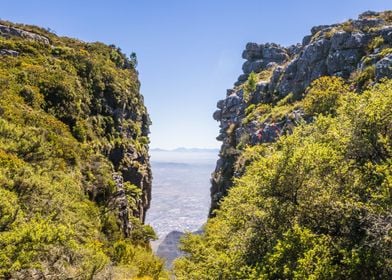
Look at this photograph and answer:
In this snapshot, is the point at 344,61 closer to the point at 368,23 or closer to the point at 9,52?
the point at 368,23

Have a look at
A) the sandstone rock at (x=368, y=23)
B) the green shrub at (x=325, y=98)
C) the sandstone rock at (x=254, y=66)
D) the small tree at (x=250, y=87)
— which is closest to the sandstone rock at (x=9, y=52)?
the green shrub at (x=325, y=98)

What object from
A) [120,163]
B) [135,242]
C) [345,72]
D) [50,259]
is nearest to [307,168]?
[50,259]

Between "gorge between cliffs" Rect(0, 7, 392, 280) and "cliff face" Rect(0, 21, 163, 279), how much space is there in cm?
17

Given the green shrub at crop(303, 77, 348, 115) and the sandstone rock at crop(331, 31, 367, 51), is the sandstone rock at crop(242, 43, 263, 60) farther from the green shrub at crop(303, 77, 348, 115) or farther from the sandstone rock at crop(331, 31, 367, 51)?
the green shrub at crop(303, 77, 348, 115)

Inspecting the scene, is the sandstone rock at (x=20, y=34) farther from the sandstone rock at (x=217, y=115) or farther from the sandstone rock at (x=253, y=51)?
the sandstone rock at (x=253, y=51)

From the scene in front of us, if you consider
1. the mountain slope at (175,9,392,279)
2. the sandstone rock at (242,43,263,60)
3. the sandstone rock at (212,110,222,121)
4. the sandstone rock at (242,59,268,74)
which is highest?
the sandstone rock at (242,43,263,60)

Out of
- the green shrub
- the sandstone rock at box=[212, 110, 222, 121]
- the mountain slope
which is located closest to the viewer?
the mountain slope

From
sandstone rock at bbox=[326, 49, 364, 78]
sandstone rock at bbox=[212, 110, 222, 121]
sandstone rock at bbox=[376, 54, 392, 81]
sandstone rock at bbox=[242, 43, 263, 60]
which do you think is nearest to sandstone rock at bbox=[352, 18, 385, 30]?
sandstone rock at bbox=[326, 49, 364, 78]

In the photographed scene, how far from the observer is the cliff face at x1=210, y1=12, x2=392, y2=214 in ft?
193

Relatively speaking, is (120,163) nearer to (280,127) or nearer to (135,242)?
(135,242)

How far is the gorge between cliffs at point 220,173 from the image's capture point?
679 inches

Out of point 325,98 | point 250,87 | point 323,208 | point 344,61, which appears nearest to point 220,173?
point 250,87

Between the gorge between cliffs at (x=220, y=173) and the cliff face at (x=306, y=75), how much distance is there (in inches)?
13.2

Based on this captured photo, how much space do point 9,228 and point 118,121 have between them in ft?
156
